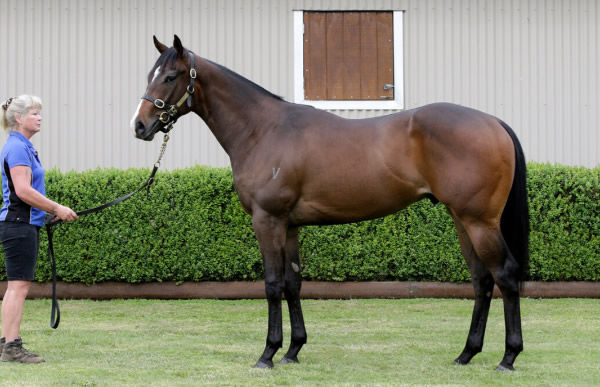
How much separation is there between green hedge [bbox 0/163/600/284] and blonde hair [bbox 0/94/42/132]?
3.27 m

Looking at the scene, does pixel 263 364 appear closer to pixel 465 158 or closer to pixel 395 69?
pixel 465 158

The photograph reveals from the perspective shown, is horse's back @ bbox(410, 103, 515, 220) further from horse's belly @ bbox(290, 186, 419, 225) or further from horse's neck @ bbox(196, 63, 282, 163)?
horse's neck @ bbox(196, 63, 282, 163)

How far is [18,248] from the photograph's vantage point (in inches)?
206

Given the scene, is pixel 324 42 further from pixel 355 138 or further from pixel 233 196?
pixel 355 138

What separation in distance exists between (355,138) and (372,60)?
15.7ft

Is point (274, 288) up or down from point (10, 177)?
down

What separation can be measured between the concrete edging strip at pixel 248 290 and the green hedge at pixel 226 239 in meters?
0.13

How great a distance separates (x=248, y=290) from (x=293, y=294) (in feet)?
10.8

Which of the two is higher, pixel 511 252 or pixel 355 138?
pixel 355 138

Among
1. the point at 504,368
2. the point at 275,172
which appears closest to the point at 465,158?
the point at 275,172

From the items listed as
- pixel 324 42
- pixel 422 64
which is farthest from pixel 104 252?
pixel 422 64

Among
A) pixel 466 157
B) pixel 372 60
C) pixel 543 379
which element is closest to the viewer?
pixel 543 379

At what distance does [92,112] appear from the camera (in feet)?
32.7

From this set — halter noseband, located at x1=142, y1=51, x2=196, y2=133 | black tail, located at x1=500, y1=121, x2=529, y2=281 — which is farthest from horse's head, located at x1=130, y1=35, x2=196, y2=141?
black tail, located at x1=500, y1=121, x2=529, y2=281
